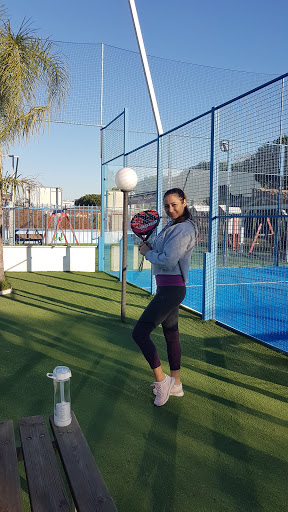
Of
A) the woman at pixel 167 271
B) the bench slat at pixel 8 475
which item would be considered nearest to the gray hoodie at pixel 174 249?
the woman at pixel 167 271

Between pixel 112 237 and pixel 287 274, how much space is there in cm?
485

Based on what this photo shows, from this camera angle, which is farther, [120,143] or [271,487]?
[120,143]

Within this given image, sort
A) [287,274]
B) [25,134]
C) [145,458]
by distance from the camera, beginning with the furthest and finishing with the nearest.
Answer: [287,274]
[25,134]
[145,458]

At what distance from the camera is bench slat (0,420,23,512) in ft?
4.86

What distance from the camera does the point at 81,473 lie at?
1.64 metres

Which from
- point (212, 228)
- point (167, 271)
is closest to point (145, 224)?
point (167, 271)

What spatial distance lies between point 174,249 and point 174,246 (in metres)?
0.02

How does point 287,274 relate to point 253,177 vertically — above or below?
below

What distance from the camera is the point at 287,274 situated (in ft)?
36.8

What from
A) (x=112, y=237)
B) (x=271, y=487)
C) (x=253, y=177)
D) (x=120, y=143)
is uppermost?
A: (x=120, y=143)

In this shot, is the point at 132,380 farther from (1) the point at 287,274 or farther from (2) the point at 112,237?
(1) the point at 287,274

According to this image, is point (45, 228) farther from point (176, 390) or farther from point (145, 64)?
point (176, 390)

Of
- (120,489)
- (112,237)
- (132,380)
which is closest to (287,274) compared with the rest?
(112,237)

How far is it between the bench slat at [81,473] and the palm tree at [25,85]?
626 cm
